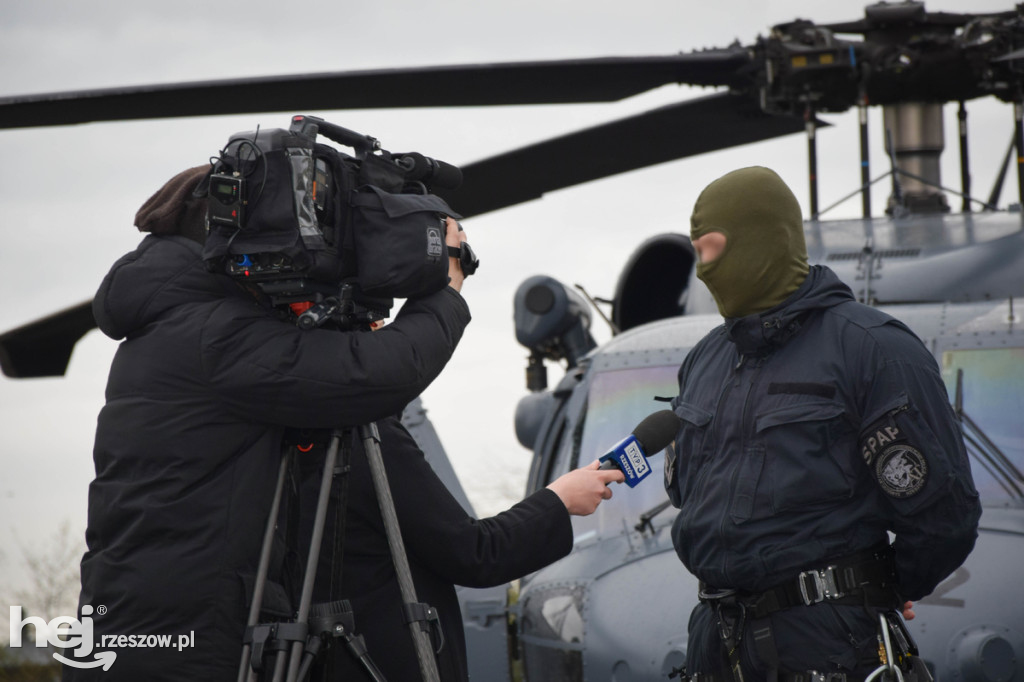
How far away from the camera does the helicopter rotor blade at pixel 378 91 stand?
5.24m

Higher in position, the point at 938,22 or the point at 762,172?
the point at 938,22

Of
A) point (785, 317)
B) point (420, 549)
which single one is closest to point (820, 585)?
point (785, 317)

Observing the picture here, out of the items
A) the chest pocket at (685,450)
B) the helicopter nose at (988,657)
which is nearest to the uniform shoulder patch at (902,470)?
the chest pocket at (685,450)

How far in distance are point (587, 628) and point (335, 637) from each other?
1818 millimetres

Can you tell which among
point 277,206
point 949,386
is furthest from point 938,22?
point 277,206

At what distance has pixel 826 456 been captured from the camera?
301cm

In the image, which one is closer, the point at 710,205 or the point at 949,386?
the point at 710,205

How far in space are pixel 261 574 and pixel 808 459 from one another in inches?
50.4

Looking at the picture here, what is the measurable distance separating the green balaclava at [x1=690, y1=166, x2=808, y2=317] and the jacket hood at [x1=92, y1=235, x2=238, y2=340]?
1.18m

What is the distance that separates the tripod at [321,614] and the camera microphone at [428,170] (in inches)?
25.4

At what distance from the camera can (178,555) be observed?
2705 millimetres

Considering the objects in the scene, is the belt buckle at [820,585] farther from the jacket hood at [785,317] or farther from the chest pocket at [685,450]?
the jacket hood at [785,317]

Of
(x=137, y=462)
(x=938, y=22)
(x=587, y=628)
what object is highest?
(x=938, y=22)

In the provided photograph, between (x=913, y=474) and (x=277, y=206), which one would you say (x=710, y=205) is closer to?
(x=913, y=474)
